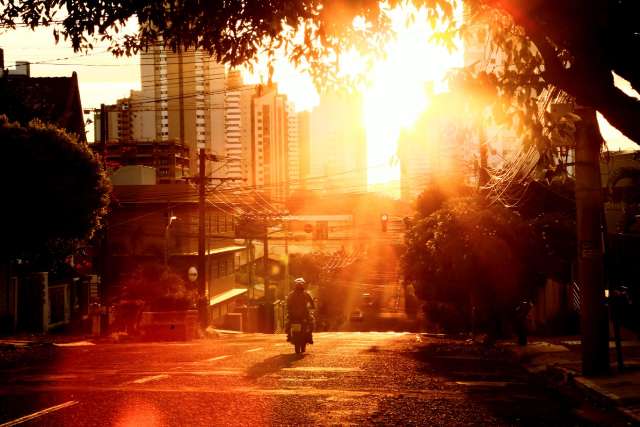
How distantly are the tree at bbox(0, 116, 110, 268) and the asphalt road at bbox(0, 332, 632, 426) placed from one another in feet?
18.1

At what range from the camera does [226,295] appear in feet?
190

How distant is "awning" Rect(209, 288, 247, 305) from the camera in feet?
176

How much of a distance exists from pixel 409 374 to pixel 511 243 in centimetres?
1224

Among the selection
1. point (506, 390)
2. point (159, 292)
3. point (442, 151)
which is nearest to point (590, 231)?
point (506, 390)

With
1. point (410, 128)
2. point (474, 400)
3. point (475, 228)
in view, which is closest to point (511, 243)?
point (475, 228)

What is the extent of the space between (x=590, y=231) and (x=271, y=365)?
6169 millimetres

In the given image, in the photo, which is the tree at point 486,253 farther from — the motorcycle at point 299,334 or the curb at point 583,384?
the motorcycle at point 299,334

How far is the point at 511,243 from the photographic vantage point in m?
23.4

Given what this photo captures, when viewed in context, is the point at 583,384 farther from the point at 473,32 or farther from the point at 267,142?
the point at 267,142

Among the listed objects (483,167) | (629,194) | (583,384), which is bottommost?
(583,384)

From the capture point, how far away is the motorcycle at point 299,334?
1638 cm

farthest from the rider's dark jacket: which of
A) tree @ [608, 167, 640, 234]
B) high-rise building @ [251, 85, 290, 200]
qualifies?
high-rise building @ [251, 85, 290, 200]

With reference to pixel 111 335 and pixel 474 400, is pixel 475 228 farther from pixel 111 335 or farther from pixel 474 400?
pixel 111 335

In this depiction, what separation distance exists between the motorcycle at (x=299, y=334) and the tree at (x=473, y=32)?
308 inches
